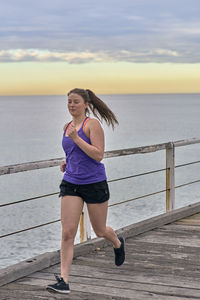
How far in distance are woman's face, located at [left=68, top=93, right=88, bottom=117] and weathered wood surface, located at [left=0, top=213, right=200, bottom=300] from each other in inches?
61.9

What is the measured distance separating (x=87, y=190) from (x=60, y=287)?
2.79ft

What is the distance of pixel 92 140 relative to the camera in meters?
4.46

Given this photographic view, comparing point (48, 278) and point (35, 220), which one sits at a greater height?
point (48, 278)

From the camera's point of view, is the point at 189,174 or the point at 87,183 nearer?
the point at 87,183

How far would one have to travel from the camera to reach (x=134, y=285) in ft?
16.1

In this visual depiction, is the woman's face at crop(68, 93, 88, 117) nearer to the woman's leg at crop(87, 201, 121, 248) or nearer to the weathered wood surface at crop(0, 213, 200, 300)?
the woman's leg at crop(87, 201, 121, 248)

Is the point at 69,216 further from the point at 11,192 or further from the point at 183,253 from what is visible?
the point at 11,192

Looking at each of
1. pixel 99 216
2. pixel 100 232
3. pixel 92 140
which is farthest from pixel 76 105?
pixel 100 232

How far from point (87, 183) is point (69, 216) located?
0.32 m

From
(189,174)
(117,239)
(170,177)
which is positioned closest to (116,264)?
(117,239)

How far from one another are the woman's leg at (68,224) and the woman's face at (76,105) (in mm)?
731

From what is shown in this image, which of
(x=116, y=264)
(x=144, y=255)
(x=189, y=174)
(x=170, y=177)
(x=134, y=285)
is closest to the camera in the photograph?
(x=134, y=285)

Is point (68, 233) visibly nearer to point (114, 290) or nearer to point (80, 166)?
point (80, 166)

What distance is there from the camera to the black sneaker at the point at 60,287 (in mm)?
4535
